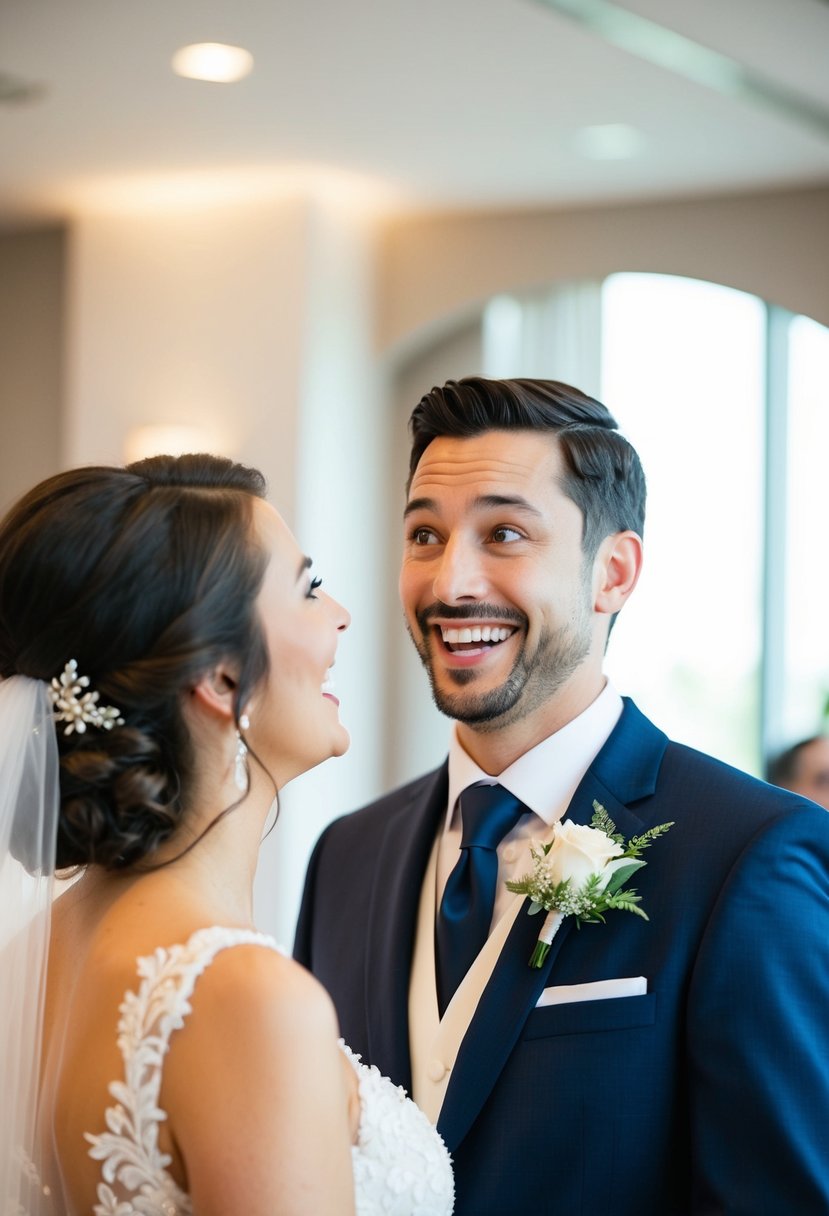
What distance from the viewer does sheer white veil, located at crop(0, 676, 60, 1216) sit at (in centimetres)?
170

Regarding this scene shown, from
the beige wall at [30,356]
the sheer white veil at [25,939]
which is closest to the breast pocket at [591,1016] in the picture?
the sheer white veil at [25,939]

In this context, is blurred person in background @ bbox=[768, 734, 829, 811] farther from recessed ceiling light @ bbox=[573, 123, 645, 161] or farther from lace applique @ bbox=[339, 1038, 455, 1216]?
lace applique @ bbox=[339, 1038, 455, 1216]

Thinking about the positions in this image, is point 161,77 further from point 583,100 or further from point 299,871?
point 299,871

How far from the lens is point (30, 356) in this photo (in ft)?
23.4

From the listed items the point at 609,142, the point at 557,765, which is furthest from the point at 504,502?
the point at 609,142

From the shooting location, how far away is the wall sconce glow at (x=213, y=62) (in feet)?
15.6

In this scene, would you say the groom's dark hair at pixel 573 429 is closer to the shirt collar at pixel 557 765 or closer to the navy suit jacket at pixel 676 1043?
the shirt collar at pixel 557 765

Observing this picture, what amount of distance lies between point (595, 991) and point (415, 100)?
155 inches

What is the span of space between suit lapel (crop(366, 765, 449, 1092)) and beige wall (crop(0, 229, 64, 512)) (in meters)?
4.94

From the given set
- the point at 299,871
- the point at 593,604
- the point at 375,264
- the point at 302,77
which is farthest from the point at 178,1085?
the point at 375,264

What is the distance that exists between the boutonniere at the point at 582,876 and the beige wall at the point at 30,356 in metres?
5.40

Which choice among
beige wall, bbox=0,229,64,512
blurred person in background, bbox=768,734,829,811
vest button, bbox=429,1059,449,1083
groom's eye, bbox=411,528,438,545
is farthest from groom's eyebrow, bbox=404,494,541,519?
beige wall, bbox=0,229,64,512

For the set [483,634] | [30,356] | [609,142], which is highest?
[609,142]

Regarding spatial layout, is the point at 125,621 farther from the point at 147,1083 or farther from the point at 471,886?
the point at 471,886
